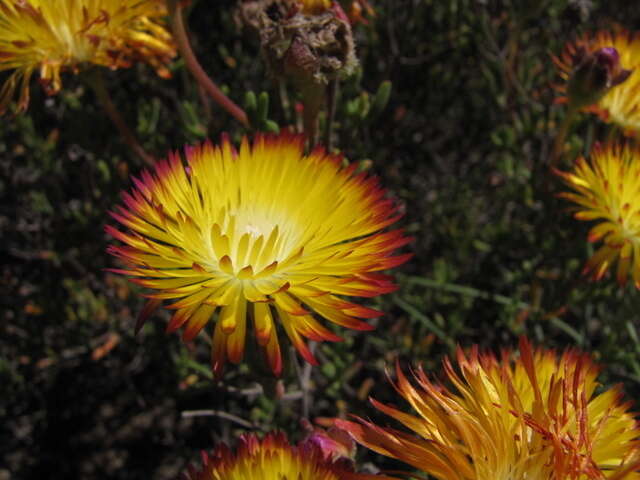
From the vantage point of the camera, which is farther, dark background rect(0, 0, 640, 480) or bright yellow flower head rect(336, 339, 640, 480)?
dark background rect(0, 0, 640, 480)

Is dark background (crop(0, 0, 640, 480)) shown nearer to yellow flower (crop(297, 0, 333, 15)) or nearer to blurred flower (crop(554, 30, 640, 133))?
blurred flower (crop(554, 30, 640, 133))

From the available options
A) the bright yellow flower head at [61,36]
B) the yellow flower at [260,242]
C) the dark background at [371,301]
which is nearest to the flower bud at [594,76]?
the dark background at [371,301]

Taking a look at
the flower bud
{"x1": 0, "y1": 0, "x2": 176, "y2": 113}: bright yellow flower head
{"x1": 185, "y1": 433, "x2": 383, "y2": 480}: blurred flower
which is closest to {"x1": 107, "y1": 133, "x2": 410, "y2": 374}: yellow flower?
{"x1": 185, "y1": 433, "x2": 383, "y2": 480}: blurred flower

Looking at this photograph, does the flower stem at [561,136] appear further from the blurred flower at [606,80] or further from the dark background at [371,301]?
the dark background at [371,301]

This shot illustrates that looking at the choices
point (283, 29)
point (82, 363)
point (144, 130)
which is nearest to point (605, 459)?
point (283, 29)

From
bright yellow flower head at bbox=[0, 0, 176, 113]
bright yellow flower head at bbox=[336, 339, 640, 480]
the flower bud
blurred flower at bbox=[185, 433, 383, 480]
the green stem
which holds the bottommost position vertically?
blurred flower at bbox=[185, 433, 383, 480]

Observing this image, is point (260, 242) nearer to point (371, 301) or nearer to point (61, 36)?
point (61, 36)
